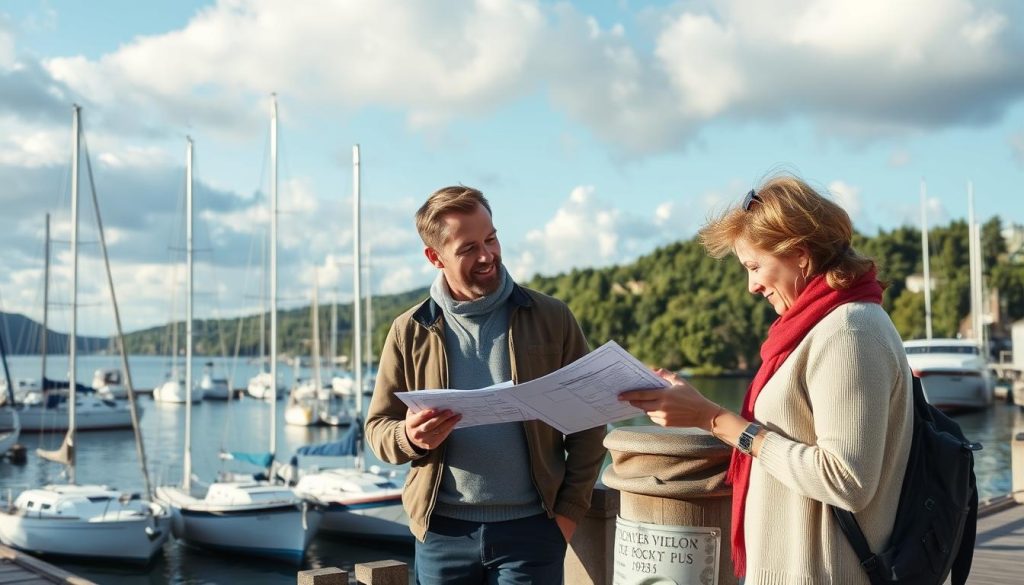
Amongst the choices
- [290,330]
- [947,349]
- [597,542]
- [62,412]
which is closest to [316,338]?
[62,412]

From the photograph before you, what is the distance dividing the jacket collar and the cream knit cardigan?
0.96 meters

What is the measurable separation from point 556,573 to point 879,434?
50.2 inches

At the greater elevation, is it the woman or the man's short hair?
the man's short hair

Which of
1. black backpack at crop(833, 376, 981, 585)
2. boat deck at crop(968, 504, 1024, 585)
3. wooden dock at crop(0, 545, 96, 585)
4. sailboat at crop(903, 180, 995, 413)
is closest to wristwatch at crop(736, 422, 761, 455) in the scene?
black backpack at crop(833, 376, 981, 585)

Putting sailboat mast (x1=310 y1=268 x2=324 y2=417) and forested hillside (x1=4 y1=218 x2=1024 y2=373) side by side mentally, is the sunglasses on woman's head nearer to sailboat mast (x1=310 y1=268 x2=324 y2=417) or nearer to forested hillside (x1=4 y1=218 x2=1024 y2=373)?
sailboat mast (x1=310 y1=268 x2=324 y2=417)

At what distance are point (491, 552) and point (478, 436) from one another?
1.17 feet

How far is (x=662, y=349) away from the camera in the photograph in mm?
94938

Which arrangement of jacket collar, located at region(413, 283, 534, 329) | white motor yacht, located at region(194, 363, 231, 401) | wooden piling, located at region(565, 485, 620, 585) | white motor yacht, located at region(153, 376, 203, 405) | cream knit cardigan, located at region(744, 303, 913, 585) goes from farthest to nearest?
white motor yacht, located at region(194, 363, 231, 401) → white motor yacht, located at region(153, 376, 203, 405) → wooden piling, located at region(565, 485, 620, 585) → jacket collar, located at region(413, 283, 534, 329) → cream knit cardigan, located at region(744, 303, 913, 585)

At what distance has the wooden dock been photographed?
8.88m

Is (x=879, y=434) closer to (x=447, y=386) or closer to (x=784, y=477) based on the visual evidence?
(x=784, y=477)

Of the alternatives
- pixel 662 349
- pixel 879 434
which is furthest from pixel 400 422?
pixel 662 349

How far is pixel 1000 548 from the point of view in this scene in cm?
723

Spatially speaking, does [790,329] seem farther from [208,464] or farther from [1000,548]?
[208,464]

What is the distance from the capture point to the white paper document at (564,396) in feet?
8.33
